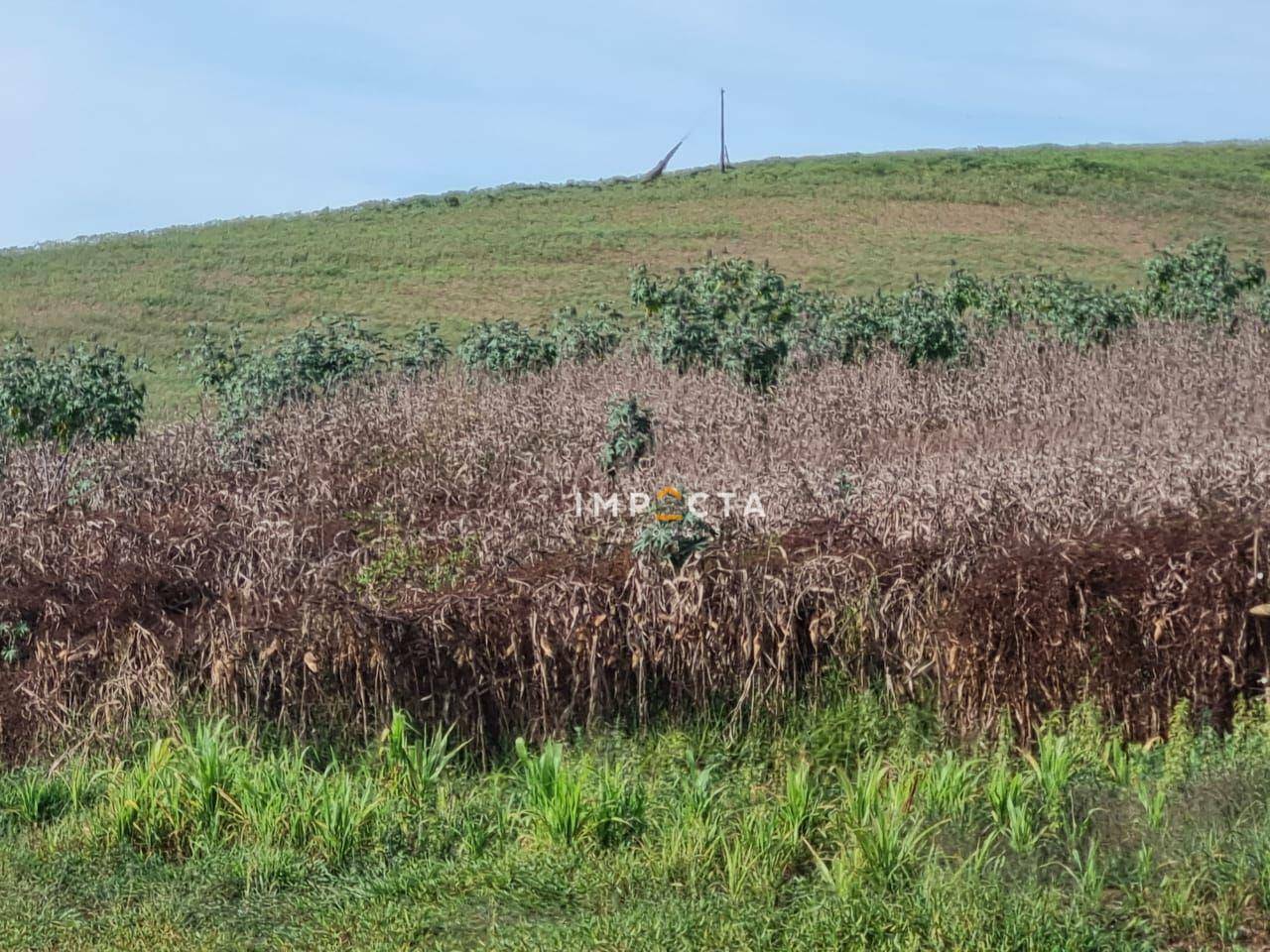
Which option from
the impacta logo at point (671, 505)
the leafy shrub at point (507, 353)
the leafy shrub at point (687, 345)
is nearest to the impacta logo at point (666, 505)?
the impacta logo at point (671, 505)

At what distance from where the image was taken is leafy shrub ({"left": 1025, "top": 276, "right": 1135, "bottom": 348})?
16547 mm

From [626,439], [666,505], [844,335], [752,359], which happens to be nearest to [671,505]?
[666,505]

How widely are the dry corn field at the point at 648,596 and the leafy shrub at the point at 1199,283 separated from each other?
869cm

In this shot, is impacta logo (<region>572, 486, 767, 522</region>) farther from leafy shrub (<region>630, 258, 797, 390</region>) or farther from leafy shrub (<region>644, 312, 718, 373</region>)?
leafy shrub (<region>644, 312, 718, 373</region>)

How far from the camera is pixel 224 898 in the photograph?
4.48 metres

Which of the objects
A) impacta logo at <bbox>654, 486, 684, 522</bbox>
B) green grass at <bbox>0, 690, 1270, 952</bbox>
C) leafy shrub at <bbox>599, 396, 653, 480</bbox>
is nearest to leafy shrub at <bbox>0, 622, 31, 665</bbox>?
green grass at <bbox>0, 690, 1270, 952</bbox>

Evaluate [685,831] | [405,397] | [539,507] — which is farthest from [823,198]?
[685,831]

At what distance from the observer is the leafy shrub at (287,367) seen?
48.2 feet

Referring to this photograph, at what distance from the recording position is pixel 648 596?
6309 mm

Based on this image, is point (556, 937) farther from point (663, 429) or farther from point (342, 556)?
point (663, 429)

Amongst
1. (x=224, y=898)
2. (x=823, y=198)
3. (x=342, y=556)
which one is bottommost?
(x=224, y=898)

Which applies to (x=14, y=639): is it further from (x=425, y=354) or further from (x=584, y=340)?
(x=584, y=340)

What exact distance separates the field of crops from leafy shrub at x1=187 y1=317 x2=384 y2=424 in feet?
12.8

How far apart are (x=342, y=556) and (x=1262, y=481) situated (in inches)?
190
